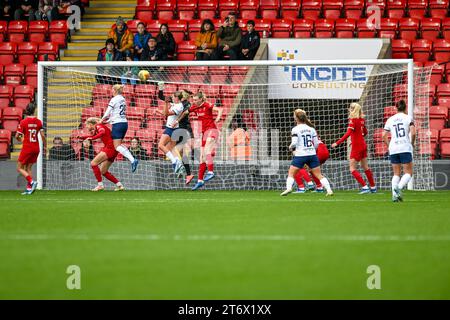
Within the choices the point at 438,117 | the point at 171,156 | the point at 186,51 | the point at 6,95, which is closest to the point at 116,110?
the point at 171,156

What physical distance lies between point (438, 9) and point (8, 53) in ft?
36.4

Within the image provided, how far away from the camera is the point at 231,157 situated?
66.8 ft

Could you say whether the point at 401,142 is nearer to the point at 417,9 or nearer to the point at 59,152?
the point at 59,152

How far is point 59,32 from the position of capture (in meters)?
25.0

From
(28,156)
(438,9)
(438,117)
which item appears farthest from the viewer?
(438,9)

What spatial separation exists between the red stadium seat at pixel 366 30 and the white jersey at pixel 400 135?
818 cm

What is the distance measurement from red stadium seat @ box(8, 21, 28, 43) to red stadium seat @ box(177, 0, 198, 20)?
13.7ft

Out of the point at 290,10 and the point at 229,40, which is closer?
the point at 229,40

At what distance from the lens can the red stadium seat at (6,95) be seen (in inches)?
905

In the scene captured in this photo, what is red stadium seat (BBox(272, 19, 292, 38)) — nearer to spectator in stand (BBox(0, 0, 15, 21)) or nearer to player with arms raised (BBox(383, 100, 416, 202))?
spectator in stand (BBox(0, 0, 15, 21))

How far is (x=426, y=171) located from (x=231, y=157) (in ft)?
13.5

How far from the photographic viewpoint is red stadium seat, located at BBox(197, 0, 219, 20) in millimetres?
24844

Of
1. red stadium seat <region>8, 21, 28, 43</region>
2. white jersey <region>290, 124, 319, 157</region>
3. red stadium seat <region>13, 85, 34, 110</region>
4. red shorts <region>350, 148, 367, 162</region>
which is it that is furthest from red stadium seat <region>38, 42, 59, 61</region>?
white jersey <region>290, 124, 319, 157</region>
